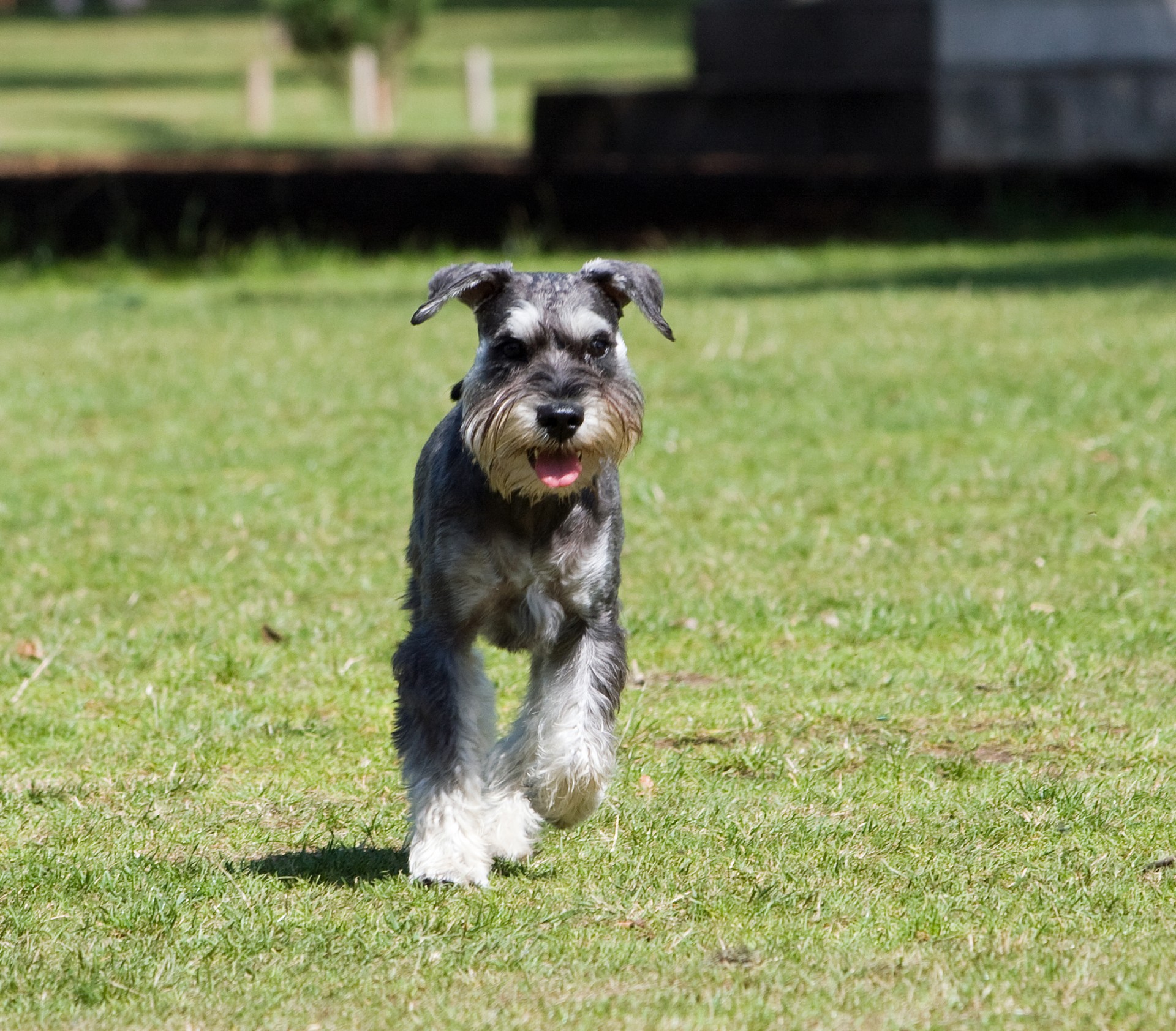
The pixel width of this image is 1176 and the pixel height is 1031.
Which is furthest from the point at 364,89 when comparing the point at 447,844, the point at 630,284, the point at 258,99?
the point at 447,844

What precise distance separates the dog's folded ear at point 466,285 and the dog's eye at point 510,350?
0.20m

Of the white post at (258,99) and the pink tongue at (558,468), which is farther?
the white post at (258,99)

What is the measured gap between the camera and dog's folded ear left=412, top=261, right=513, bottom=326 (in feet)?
18.3

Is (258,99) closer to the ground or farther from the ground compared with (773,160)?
farther from the ground

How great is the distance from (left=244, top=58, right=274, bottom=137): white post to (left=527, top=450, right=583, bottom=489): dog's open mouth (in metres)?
38.1

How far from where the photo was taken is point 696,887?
5355mm

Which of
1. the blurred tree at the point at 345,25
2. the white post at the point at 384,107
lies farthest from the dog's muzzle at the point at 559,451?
the white post at the point at 384,107

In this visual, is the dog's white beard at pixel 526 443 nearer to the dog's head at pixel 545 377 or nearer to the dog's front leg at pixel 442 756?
the dog's head at pixel 545 377

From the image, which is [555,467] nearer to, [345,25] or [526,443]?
[526,443]

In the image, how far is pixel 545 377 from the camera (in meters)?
5.36

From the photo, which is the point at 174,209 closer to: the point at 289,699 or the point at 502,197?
the point at 502,197

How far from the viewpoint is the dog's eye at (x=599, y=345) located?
5535mm

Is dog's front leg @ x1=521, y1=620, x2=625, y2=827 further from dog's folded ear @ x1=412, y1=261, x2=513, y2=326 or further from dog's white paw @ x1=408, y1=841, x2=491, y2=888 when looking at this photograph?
dog's folded ear @ x1=412, y1=261, x2=513, y2=326

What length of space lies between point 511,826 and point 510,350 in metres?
1.39
